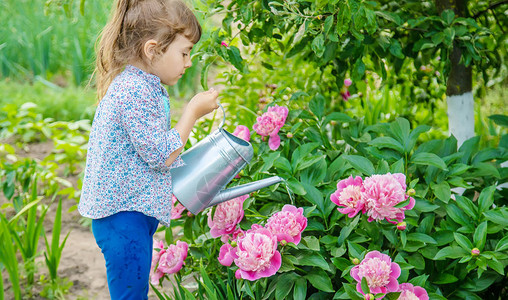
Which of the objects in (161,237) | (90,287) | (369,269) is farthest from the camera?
(161,237)

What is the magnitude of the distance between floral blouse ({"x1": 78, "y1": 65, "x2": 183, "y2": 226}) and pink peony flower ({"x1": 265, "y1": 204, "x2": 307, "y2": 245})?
29cm

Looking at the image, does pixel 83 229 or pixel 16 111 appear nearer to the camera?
pixel 83 229

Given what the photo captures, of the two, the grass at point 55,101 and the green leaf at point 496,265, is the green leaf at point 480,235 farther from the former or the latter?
the grass at point 55,101

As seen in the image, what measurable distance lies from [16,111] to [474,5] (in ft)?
8.15

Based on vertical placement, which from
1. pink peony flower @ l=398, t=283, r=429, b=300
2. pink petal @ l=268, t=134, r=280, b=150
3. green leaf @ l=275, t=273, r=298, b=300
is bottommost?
green leaf @ l=275, t=273, r=298, b=300

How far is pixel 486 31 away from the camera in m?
1.86

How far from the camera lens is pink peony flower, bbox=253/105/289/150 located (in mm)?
1826

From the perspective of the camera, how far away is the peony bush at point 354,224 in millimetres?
1425

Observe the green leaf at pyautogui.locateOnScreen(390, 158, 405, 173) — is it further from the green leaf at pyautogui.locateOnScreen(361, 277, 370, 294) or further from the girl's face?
the girl's face

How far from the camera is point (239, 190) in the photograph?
1571mm

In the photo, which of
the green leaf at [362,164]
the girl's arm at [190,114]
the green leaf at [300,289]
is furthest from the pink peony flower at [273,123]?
the green leaf at [300,289]

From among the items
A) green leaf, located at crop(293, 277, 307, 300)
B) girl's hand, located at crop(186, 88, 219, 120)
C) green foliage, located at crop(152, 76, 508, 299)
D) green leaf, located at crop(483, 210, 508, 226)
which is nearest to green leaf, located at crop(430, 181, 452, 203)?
green foliage, located at crop(152, 76, 508, 299)

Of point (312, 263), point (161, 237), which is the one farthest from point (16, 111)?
point (312, 263)

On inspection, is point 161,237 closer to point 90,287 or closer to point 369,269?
point 90,287
